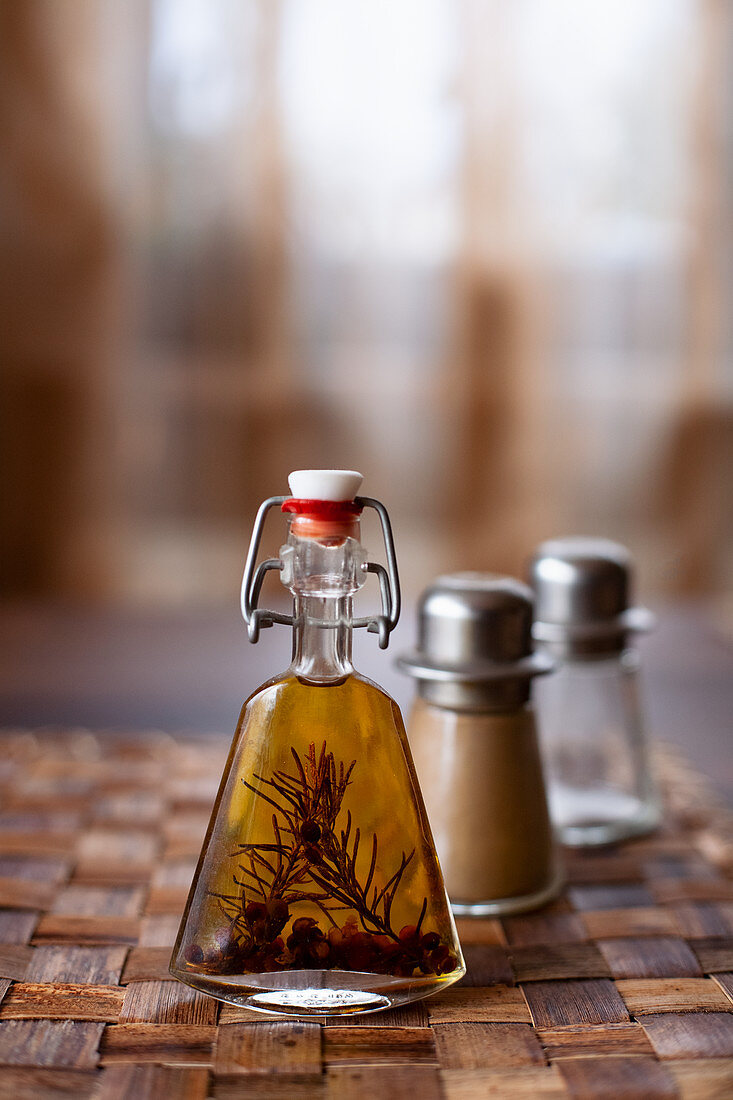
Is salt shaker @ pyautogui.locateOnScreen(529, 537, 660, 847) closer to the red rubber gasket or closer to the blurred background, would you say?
the red rubber gasket

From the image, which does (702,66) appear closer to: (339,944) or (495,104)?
(495,104)

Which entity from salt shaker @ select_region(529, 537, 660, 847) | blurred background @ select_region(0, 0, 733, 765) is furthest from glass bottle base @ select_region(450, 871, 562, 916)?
blurred background @ select_region(0, 0, 733, 765)

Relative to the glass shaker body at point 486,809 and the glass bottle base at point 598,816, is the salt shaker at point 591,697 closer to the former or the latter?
the glass bottle base at point 598,816

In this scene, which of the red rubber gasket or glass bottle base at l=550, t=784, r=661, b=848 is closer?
the red rubber gasket

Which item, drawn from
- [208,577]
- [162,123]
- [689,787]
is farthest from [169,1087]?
[162,123]

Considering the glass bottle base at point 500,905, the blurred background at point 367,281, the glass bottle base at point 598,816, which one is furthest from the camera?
the blurred background at point 367,281

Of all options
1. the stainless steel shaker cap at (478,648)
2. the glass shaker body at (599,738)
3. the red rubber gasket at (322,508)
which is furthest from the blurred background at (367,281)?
the red rubber gasket at (322,508)

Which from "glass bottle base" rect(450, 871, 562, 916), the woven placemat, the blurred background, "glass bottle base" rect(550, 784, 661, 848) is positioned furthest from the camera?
the blurred background
